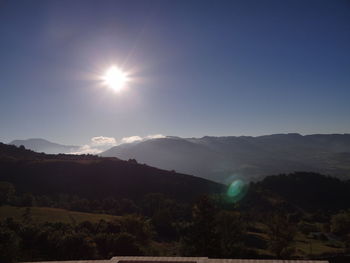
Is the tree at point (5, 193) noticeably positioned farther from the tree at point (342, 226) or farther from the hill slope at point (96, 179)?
the tree at point (342, 226)

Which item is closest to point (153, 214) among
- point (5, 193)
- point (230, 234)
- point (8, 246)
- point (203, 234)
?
point (5, 193)

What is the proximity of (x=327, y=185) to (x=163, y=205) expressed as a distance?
97959 millimetres

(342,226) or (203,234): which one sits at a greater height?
(203,234)

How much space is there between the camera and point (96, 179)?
132m

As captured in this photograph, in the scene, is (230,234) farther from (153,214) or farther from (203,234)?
(153,214)

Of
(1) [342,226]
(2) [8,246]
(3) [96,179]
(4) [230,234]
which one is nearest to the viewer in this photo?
(2) [8,246]

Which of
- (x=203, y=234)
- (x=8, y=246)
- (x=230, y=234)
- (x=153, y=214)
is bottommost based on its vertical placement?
(x=153, y=214)

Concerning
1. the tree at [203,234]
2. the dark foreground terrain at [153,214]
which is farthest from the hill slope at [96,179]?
the tree at [203,234]

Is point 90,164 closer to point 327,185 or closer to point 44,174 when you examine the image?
point 44,174

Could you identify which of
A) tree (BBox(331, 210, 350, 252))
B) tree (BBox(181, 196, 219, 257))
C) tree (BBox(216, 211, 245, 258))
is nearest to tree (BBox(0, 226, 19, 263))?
tree (BBox(181, 196, 219, 257))

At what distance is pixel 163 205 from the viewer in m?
95.2

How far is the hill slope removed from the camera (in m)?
121

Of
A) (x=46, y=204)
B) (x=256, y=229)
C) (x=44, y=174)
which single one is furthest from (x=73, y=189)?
(x=256, y=229)

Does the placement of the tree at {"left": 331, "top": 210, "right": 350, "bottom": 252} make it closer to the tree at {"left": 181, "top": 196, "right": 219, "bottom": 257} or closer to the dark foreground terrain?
the dark foreground terrain
